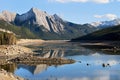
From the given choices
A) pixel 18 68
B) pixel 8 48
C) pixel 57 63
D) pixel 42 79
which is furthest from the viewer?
pixel 8 48

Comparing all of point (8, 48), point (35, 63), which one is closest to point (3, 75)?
point (35, 63)

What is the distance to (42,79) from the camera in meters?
71.6

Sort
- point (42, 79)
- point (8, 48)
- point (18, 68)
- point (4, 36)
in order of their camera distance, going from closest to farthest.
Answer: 1. point (42, 79)
2. point (18, 68)
3. point (8, 48)
4. point (4, 36)

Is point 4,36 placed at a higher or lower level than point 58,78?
higher

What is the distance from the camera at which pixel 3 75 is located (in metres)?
60.6

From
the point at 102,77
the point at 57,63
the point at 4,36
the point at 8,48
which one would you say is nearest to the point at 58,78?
the point at 102,77

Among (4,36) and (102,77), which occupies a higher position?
(4,36)

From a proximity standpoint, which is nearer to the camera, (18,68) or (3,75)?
(3,75)

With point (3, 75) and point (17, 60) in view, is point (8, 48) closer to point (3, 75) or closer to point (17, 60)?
point (17, 60)

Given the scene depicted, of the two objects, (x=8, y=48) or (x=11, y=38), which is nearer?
(x=8, y=48)

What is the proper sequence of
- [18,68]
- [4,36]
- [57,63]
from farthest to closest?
1. [4,36]
2. [57,63]
3. [18,68]

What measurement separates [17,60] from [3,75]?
50.6 meters

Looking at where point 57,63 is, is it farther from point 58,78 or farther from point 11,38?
point 11,38

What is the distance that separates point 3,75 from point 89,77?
20.9m
